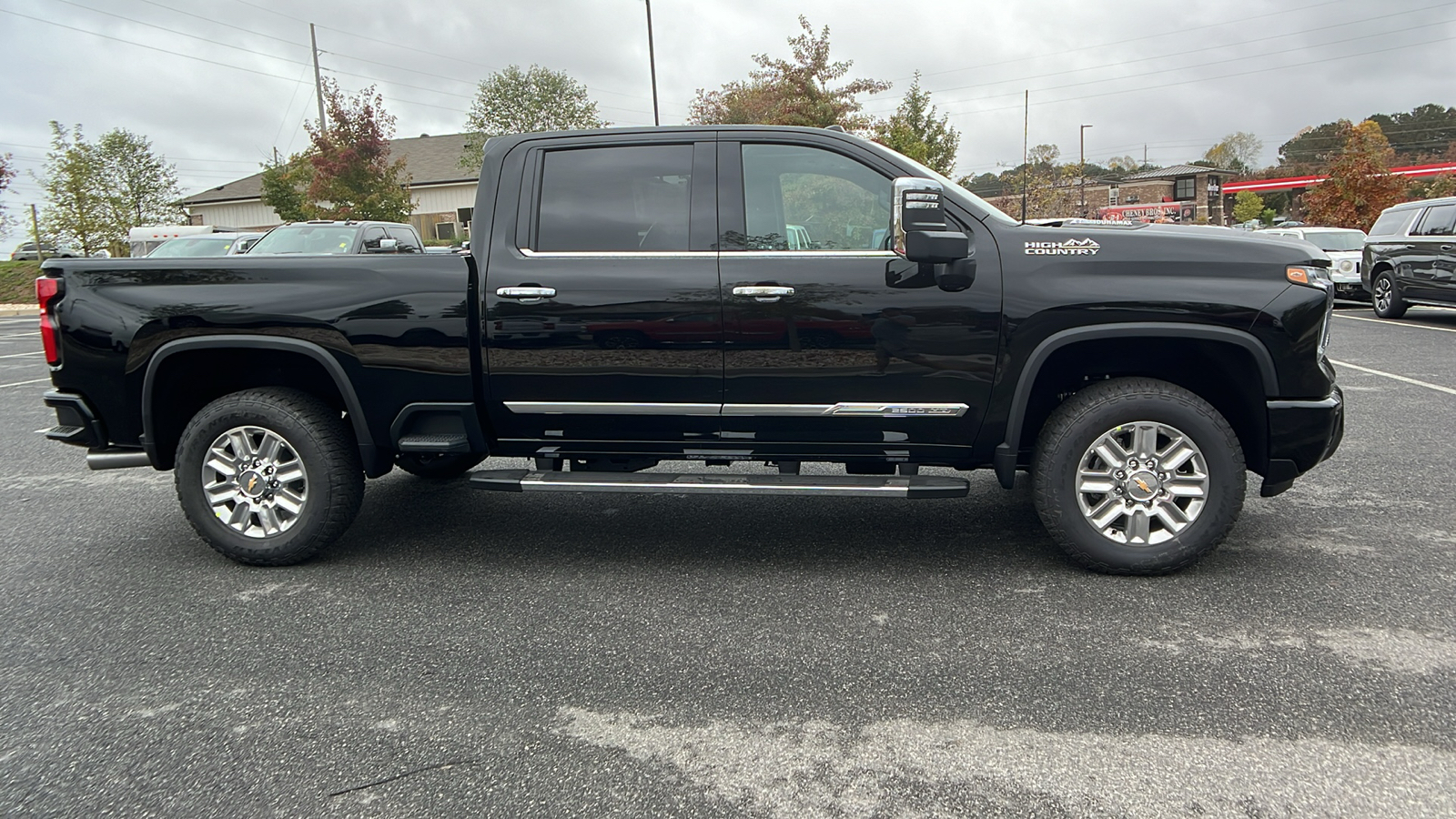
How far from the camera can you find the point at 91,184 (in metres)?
36.4

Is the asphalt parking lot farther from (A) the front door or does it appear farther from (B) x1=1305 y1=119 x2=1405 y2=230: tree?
(B) x1=1305 y1=119 x2=1405 y2=230: tree

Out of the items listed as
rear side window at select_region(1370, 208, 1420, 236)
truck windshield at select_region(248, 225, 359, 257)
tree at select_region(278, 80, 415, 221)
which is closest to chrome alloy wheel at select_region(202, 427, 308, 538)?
truck windshield at select_region(248, 225, 359, 257)

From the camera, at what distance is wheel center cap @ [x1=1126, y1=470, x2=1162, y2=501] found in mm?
4125

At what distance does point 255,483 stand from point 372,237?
32.5 ft

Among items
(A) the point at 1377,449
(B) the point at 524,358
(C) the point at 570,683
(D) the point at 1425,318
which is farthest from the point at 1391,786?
(D) the point at 1425,318

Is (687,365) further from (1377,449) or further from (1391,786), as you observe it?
(1377,449)

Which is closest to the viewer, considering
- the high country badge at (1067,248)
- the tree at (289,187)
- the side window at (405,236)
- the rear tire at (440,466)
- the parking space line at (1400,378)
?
the high country badge at (1067,248)

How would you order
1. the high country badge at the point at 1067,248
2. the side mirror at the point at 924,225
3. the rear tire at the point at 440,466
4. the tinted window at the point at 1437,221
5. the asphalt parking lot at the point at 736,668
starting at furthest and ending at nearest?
the tinted window at the point at 1437,221 → the rear tire at the point at 440,466 → the high country badge at the point at 1067,248 → the side mirror at the point at 924,225 → the asphalt parking lot at the point at 736,668

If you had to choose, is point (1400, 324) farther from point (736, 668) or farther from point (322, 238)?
point (322, 238)

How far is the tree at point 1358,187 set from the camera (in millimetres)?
28953

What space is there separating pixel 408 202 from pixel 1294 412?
3218 centimetres

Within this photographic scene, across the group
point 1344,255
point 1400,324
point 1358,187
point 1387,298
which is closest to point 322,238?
point 1400,324

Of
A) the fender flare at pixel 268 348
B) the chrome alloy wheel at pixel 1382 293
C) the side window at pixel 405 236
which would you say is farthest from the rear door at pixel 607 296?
the chrome alloy wheel at pixel 1382 293

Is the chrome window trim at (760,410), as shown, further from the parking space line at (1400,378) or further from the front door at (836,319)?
the parking space line at (1400,378)
